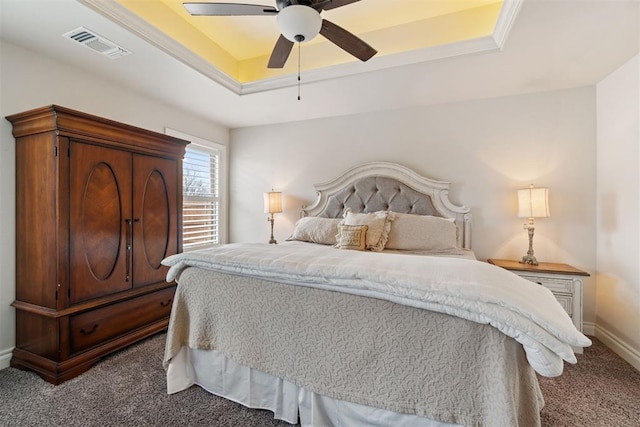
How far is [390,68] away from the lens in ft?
7.95

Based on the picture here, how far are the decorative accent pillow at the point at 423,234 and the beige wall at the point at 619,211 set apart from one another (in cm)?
123

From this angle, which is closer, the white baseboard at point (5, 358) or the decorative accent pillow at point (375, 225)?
the white baseboard at point (5, 358)

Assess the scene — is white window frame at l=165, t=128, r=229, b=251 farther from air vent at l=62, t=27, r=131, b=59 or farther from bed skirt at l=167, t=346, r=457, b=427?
bed skirt at l=167, t=346, r=457, b=427

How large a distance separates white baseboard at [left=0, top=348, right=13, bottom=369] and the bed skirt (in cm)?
136

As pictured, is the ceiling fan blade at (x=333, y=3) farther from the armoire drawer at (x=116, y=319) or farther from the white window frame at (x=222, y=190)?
the white window frame at (x=222, y=190)

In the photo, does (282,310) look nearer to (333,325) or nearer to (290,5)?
(333,325)

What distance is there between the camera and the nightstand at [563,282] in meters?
2.28

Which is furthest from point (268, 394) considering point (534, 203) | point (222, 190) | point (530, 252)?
point (222, 190)

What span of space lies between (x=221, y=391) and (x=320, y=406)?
68cm

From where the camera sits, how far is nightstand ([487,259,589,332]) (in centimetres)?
228

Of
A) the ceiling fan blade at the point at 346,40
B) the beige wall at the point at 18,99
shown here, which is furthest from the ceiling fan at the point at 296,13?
the beige wall at the point at 18,99

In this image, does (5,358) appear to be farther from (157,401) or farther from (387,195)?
(387,195)

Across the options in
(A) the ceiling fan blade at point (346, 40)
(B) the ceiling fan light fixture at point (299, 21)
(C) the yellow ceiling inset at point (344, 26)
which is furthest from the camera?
(C) the yellow ceiling inset at point (344, 26)

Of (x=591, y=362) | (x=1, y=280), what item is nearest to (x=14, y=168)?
(x=1, y=280)
